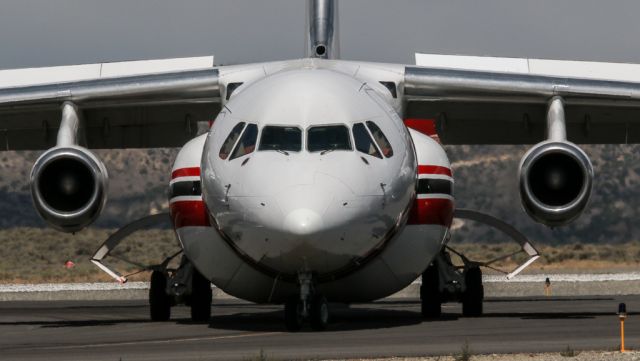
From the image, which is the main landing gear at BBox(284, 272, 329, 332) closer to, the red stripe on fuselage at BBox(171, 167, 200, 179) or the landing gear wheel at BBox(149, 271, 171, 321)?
the red stripe on fuselage at BBox(171, 167, 200, 179)

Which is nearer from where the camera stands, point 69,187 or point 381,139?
point 381,139

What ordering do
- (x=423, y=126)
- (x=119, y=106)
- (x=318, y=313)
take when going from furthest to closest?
(x=119, y=106) < (x=423, y=126) < (x=318, y=313)

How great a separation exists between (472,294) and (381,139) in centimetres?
488

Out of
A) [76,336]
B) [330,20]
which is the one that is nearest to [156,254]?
[330,20]

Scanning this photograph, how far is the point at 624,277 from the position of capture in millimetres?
36312

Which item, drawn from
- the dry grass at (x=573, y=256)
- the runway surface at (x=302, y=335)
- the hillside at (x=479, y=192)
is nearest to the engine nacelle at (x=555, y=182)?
the runway surface at (x=302, y=335)

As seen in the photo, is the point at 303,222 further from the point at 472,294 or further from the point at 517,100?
the point at 472,294

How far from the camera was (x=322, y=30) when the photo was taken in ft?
67.5

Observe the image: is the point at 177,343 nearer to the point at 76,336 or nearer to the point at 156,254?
the point at 76,336

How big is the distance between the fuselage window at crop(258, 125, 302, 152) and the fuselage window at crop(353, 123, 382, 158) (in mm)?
585

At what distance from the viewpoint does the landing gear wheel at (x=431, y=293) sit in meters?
19.0

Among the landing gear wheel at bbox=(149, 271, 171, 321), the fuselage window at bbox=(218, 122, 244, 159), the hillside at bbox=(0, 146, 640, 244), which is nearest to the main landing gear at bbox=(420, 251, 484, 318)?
the landing gear wheel at bbox=(149, 271, 171, 321)

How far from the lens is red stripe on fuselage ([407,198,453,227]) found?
17.0 metres

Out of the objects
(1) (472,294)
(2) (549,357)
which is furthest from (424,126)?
(2) (549,357)
